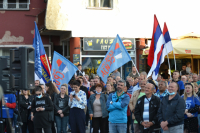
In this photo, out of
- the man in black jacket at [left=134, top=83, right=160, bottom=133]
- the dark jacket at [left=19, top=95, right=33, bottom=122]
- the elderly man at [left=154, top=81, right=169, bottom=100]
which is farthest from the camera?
the dark jacket at [left=19, top=95, right=33, bottom=122]

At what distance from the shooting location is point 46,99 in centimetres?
1085

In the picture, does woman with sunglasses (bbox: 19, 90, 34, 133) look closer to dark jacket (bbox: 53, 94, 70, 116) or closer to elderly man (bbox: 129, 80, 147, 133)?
dark jacket (bbox: 53, 94, 70, 116)

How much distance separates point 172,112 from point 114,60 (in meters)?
5.82

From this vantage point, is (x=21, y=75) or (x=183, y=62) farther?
(x=183, y=62)

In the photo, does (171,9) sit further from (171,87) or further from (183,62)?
(171,87)

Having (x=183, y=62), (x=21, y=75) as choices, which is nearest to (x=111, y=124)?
(x=21, y=75)

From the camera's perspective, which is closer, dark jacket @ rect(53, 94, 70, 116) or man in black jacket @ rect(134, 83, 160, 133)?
man in black jacket @ rect(134, 83, 160, 133)

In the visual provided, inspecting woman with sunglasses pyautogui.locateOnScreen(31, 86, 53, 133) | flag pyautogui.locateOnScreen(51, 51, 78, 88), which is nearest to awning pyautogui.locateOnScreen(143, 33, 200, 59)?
flag pyautogui.locateOnScreen(51, 51, 78, 88)

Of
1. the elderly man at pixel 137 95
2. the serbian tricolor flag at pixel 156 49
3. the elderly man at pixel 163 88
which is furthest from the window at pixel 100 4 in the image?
the elderly man at pixel 163 88

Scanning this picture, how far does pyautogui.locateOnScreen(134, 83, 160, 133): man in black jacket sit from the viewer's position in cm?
879

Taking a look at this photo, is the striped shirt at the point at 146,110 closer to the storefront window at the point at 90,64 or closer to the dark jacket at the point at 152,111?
the dark jacket at the point at 152,111

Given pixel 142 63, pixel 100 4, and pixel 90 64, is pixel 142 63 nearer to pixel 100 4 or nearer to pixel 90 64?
pixel 90 64

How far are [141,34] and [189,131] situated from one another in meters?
11.1

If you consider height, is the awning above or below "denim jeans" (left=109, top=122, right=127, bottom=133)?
above
